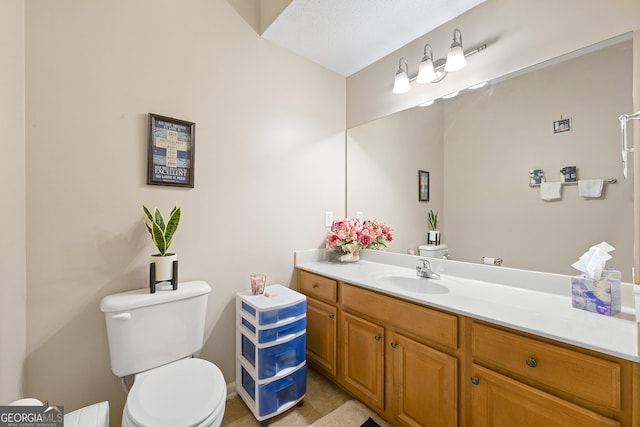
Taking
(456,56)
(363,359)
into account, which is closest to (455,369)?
(363,359)

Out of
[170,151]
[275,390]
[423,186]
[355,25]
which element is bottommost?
[275,390]

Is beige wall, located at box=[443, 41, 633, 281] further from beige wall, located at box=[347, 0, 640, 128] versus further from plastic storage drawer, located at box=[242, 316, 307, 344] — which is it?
plastic storage drawer, located at box=[242, 316, 307, 344]

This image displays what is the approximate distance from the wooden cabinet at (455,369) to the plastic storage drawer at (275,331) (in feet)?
0.87

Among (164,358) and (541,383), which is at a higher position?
(541,383)

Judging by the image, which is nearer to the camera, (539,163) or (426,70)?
(539,163)

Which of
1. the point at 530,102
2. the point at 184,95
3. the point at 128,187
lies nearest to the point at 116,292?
the point at 128,187

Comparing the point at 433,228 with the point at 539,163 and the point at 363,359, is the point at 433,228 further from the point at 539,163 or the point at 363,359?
the point at 363,359

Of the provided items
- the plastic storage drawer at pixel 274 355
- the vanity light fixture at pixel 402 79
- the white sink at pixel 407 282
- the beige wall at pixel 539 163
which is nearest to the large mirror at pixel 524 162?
the beige wall at pixel 539 163

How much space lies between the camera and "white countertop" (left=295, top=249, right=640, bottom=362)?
0.87 metres

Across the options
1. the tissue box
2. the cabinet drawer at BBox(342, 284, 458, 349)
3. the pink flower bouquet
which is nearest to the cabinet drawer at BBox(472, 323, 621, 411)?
the cabinet drawer at BBox(342, 284, 458, 349)

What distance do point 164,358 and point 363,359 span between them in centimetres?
109

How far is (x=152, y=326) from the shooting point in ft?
4.18

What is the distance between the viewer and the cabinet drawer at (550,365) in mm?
800

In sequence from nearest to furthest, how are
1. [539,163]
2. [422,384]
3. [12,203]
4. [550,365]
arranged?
[550,365] → [12,203] → [422,384] → [539,163]
